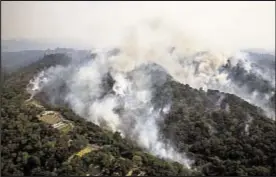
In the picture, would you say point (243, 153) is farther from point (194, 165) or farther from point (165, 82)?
point (165, 82)

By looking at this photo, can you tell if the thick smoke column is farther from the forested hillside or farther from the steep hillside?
the steep hillside

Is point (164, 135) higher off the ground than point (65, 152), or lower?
lower

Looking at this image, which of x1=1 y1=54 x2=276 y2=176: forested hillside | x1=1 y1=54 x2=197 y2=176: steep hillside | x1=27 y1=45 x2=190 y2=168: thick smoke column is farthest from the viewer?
x1=27 y1=45 x2=190 y2=168: thick smoke column

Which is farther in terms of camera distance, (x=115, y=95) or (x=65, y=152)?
(x=115, y=95)

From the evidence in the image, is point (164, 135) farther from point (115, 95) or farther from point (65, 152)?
point (65, 152)

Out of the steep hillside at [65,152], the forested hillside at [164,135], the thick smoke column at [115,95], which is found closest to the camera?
the steep hillside at [65,152]

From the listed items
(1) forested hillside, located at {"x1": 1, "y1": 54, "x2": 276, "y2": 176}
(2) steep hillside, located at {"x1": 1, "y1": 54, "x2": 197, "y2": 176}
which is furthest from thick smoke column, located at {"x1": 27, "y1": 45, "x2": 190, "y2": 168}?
(2) steep hillside, located at {"x1": 1, "y1": 54, "x2": 197, "y2": 176}

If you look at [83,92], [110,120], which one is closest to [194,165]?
[110,120]

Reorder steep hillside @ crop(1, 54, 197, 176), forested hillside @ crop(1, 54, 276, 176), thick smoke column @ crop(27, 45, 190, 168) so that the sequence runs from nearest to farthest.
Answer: steep hillside @ crop(1, 54, 197, 176) → forested hillside @ crop(1, 54, 276, 176) → thick smoke column @ crop(27, 45, 190, 168)

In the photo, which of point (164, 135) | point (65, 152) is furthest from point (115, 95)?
point (65, 152)

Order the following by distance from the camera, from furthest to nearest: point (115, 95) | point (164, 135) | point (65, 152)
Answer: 1. point (115, 95)
2. point (164, 135)
3. point (65, 152)

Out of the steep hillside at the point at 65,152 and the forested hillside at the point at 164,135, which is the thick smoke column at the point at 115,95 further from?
the steep hillside at the point at 65,152

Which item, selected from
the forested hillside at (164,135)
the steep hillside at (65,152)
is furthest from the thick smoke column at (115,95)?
the steep hillside at (65,152)
